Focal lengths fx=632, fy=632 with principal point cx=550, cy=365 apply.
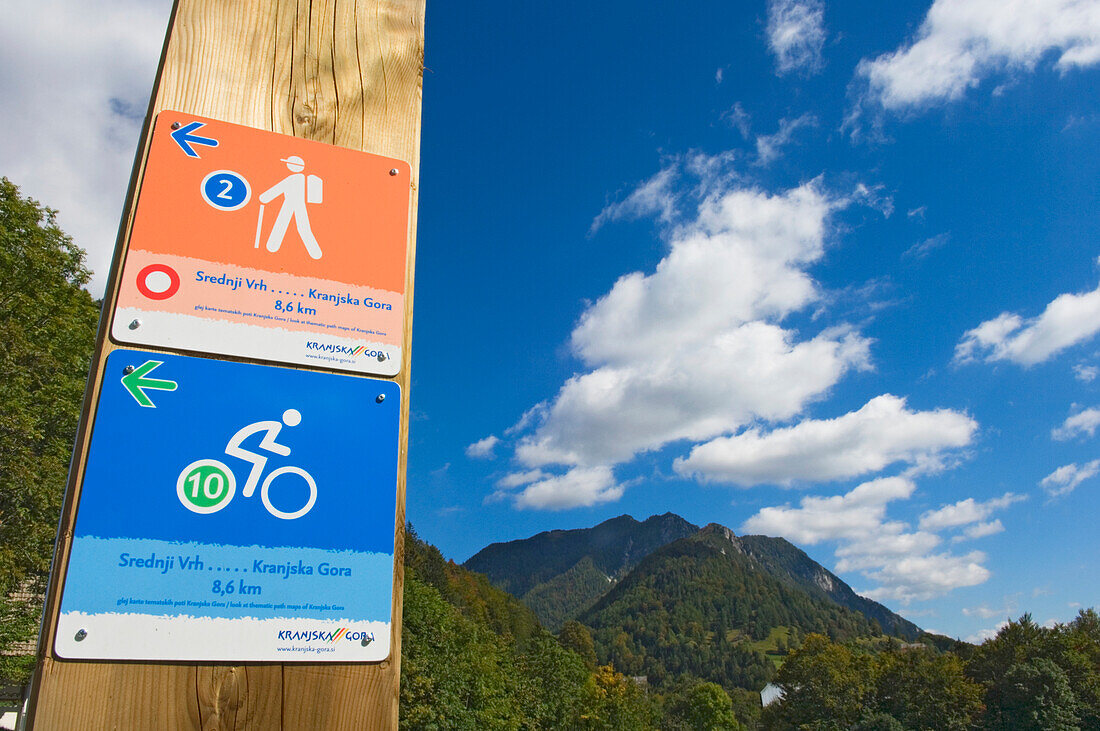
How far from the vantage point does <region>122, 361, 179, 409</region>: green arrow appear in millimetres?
1461

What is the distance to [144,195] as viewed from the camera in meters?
1.65

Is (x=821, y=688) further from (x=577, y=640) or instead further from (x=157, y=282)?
(x=157, y=282)

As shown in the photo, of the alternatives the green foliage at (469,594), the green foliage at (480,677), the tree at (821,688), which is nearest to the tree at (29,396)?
the green foliage at (480,677)

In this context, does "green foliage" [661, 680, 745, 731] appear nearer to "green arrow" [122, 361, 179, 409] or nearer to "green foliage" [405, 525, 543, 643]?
"green foliage" [405, 525, 543, 643]

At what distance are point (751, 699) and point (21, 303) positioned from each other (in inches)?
5014

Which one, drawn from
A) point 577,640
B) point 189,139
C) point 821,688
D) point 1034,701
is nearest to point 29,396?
point 189,139

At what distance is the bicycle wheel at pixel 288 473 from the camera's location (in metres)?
1.48

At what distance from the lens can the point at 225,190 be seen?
5.61 ft

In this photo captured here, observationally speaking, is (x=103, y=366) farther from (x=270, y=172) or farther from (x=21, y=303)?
(x=21, y=303)

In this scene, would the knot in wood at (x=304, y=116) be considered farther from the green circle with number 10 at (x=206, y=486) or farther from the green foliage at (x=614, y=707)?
the green foliage at (x=614, y=707)

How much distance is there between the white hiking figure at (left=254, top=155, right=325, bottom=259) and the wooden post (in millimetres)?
174

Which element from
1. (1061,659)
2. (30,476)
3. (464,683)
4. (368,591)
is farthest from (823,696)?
(368,591)

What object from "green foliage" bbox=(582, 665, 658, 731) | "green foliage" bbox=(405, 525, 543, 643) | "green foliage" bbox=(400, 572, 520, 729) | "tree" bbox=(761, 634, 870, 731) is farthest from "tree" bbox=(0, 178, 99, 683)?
"tree" bbox=(761, 634, 870, 731)

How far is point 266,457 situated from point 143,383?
328mm
